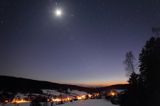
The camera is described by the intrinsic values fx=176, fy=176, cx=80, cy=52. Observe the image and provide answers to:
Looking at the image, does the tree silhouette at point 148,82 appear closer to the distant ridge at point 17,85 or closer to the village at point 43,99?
the village at point 43,99

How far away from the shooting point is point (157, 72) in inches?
920

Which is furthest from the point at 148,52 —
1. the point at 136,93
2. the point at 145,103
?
the point at 145,103

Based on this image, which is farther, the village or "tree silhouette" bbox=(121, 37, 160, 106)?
the village

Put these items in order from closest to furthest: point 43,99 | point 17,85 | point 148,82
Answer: point 148,82 → point 43,99 → point 17,85

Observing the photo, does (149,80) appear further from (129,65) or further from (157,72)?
(129,65)

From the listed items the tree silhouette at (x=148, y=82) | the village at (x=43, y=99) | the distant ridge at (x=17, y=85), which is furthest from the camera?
the distant ridge at (x=17, y=85)

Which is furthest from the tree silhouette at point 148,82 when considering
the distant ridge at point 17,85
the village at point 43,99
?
the distant ridge at point 17,85

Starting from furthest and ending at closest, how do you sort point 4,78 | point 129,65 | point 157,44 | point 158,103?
point 4,78, point 129,65, point 157,44, point 158,103

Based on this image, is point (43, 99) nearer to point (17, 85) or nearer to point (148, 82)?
point (148, 82)

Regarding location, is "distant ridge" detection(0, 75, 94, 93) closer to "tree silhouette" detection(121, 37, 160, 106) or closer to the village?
the village

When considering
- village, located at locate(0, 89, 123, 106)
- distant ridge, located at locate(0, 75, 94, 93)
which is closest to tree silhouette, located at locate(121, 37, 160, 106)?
village, located at locate(0, 89, 123, 106)

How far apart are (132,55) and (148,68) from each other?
881 inches

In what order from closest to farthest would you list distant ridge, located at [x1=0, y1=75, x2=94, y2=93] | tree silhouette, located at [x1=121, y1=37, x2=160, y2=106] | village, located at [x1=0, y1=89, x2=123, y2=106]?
tree silhouette, located at [x1=121, y1=37, x2=160, y2=106], village, located at [x1=0, y1=89, x2=123, y2=106], distant ridge, located at [x1=0, y1=75, x2=94, y2=93]

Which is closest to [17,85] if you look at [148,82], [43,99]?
[43,99]
